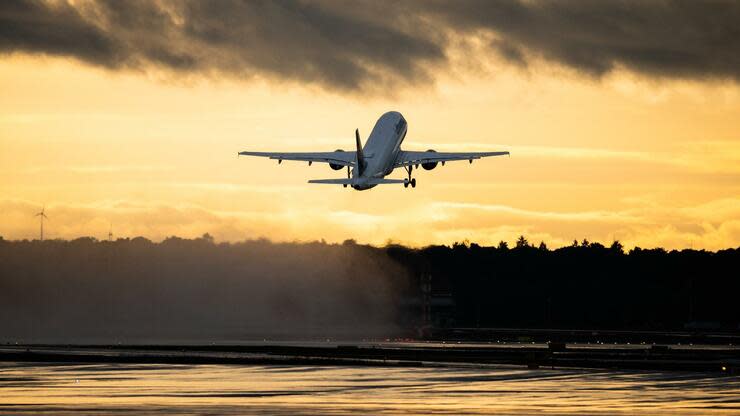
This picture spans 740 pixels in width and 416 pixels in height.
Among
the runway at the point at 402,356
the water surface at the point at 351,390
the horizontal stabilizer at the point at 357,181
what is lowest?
the water surface at the point at 351,390

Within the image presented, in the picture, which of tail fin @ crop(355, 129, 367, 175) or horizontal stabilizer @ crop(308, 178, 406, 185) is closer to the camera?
horizontal stabilizer @ crop(308, 178, 406, 185)

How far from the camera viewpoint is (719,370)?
484 feet

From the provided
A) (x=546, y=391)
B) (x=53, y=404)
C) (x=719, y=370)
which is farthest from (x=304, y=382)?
(x=719, y=370)

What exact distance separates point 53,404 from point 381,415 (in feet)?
74.3

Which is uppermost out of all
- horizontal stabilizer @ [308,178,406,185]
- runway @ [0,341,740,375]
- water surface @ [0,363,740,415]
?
horizontal stabilizer @ [308,178,406,185]

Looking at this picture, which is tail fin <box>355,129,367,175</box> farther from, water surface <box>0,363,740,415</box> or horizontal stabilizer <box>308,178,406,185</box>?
water surface <box>0,363,740,415</box>

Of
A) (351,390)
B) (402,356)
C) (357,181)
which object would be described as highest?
(357,181)

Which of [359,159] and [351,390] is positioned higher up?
[359,159]

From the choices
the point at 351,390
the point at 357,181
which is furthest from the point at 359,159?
the point at 351,390

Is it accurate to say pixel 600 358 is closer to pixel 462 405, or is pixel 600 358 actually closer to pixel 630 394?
pixel 630 394

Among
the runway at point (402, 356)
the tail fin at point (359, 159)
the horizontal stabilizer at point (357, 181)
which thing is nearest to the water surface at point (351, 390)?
the runway at point (402, 356)

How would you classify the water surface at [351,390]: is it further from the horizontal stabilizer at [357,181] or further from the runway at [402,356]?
the horizontal stabilizer at [357,181]

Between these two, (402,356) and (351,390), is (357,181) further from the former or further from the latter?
(351,390)

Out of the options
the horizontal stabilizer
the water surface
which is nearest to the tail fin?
the horizontal stabilizer
